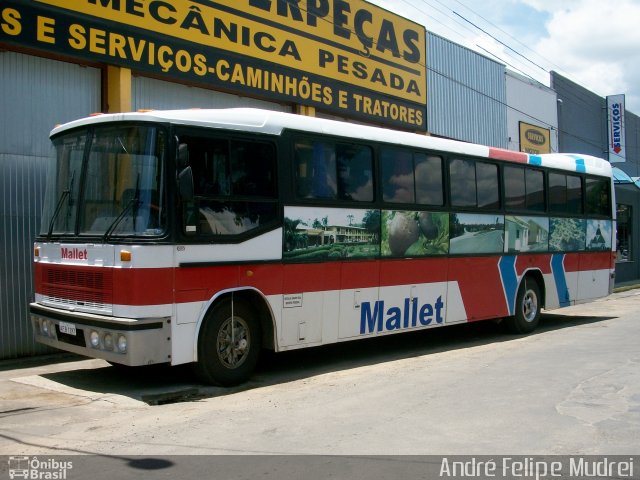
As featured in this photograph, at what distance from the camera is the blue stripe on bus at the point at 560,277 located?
43.8ft

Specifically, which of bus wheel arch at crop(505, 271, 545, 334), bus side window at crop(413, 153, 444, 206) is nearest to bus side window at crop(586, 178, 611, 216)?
bus wheel arch at crop(505, 271, 545, 334)

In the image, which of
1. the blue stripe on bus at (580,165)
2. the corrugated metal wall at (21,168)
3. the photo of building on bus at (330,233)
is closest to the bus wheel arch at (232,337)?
the photo of building on bus at (330,233)

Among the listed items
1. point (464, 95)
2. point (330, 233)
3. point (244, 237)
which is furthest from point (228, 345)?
point (464, 95)

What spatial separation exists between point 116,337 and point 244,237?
188 cm

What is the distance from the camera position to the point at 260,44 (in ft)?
42.5

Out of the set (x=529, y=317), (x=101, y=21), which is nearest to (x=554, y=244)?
(x=529, y=317)

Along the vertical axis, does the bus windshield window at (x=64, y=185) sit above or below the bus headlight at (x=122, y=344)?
above

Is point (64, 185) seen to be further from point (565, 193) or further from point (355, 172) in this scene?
point (565, 193)

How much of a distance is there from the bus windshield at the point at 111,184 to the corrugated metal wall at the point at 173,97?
134 inches

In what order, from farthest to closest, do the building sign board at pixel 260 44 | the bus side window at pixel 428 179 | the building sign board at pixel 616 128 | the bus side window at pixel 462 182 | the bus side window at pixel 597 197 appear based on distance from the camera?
the building sign board at pixel 616 128
the bus side window at pixel 597 197
the bus side window at pixel 462 182
the bus side window at pixel 428 179
the building sign board at pixel 260 44

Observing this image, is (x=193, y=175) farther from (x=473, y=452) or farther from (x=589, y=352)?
(x=589, y=352)

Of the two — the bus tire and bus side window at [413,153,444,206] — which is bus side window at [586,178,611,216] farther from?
the bus tire

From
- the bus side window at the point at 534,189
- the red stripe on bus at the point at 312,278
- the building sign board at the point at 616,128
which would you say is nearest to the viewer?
the red stripe on bus at the point at 312,278

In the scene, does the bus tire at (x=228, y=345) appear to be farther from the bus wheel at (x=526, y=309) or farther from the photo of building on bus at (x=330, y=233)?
the bus wheel at (x=526, y=309)
